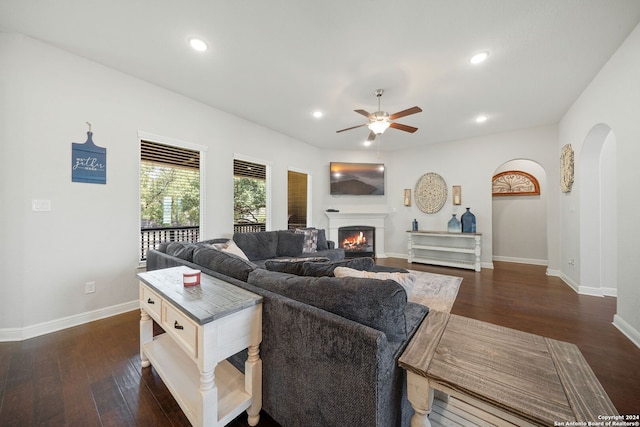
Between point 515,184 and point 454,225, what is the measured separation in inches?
79.3

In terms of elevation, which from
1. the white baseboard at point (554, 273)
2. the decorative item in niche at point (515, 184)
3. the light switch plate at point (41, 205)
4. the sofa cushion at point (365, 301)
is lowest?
the white baseboard at point (554, 273)

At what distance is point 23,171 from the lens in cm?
221

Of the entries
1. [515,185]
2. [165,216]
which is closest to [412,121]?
[515,185]

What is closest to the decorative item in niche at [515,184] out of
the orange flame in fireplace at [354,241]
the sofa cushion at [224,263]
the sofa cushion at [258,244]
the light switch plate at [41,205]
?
the orange flame in fireplace at [354,241]

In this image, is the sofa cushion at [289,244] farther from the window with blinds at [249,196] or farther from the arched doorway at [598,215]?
the arched doorway at [598,215]

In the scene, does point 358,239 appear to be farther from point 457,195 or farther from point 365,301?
point 365,301

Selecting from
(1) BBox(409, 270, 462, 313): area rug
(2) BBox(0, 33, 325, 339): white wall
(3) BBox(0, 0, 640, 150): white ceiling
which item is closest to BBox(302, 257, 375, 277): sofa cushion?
(1) BBox(409, 270, 462, 313): area rug

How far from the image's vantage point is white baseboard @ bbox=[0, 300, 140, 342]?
217 centimetres

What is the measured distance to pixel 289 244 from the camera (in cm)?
404

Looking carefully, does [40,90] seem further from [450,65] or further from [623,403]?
[623,403]

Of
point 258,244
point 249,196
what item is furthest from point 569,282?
point 249,196

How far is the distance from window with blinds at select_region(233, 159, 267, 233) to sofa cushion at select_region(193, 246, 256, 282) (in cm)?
227

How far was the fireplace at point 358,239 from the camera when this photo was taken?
236 inches

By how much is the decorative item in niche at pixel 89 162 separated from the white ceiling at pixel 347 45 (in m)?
0.97
